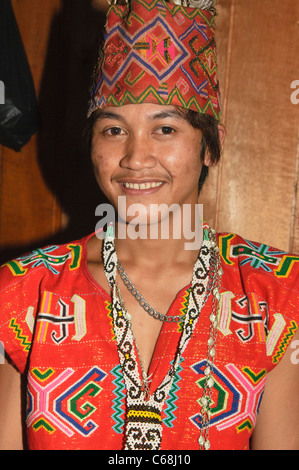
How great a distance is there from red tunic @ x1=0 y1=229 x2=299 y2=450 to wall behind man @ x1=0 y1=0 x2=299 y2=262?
0.45 meters

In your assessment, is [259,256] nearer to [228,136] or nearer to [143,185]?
[143,185]

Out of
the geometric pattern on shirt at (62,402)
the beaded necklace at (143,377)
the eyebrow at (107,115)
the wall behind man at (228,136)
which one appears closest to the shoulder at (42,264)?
the beaded necklace at (143,377)

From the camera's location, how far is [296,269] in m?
1.36

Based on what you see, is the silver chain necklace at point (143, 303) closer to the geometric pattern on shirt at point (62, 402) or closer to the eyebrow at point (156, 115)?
the geometric pattern on shirt at point (62, 402)

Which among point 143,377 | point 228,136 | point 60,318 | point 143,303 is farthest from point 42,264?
point 228,136

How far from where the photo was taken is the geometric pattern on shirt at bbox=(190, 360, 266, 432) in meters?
1.25

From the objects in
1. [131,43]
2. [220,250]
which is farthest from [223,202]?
[131,43]

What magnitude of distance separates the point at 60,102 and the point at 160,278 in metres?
0.81

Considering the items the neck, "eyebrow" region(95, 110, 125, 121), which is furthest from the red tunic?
"eyebrow" region(95, 110, 125, 121)

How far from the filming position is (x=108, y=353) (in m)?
1.26

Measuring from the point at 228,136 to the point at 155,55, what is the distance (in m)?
0.54

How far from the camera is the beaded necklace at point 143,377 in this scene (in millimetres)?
1209

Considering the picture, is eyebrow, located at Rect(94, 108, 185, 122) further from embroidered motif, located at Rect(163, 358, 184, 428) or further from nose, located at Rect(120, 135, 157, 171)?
embroidered motif, located at Rect(163, 358, 184, 428)
